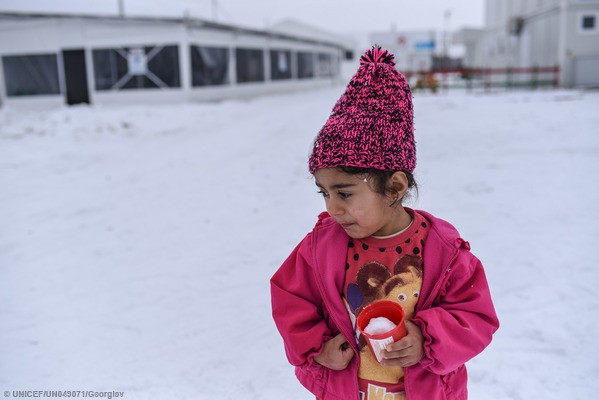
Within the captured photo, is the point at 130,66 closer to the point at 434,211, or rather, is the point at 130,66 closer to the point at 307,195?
the point at 307,195

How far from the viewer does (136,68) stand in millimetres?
20297

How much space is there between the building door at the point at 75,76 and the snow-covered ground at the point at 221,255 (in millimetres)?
A: 9907

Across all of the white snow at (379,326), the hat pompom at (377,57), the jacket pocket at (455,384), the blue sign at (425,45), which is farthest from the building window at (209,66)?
the blue sign at (425,45)

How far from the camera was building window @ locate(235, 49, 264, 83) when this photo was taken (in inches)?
946

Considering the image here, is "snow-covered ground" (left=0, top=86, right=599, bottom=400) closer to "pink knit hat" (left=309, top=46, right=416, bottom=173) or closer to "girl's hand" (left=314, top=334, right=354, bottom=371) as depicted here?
"girl's hand" (left=314, top=334, right=354, bottom=371)

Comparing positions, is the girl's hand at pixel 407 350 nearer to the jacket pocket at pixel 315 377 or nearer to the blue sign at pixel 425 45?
the jacket pocket at pixel 315 377

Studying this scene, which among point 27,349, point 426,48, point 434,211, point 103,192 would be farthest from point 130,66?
point 426,48

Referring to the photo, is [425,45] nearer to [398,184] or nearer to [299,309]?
[398,184]

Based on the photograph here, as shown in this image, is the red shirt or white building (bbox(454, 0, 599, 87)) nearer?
the red shirt

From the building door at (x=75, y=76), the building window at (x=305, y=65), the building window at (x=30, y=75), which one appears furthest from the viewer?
the building window at (x=305, y=65)

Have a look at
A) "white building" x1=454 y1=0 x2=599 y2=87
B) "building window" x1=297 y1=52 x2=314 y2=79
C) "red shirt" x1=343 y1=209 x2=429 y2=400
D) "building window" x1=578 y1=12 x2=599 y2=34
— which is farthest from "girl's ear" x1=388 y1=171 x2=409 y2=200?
"building window" x1=297 y1=52 x2=314 y2=79

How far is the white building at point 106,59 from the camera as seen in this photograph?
2002 centimetres

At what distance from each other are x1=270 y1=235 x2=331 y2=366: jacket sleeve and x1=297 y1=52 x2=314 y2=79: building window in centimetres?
3060

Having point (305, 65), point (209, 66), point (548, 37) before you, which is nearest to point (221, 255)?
point (209, 66)
